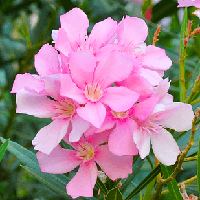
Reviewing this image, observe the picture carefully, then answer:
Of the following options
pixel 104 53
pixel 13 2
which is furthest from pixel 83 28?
pixel 13 2

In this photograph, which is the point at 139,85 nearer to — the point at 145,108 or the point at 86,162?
the point at 145,108

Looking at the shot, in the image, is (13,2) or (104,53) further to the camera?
(13,2)

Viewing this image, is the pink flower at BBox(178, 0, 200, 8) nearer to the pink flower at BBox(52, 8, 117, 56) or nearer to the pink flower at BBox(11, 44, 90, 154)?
the pink flower at BBox(52, 8, 117, 56)

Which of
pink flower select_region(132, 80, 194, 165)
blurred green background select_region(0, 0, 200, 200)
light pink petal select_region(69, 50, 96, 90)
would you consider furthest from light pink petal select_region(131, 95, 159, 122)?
blurred green background select_region(0, 0, 200, 200)

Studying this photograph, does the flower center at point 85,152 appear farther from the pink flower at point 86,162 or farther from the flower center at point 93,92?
the flower center at point 93,92

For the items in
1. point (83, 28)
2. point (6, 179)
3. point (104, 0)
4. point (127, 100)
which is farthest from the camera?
point (104, 0)

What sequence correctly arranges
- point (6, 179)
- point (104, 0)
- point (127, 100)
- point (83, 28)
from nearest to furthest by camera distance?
point (127, 100), point (83, 28), point (6, 179), point (104, 0)

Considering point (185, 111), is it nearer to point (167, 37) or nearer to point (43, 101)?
point (43, 101)
